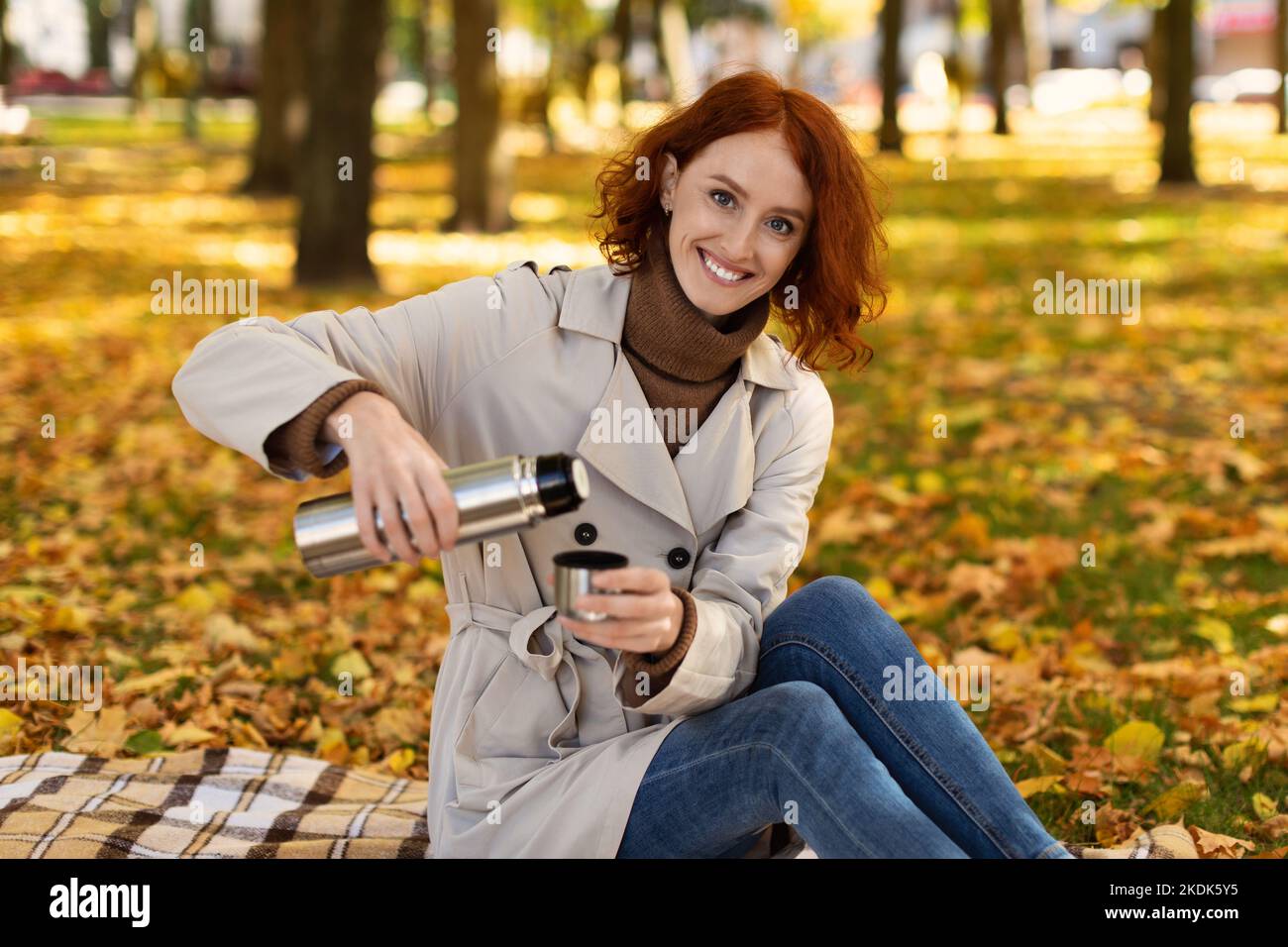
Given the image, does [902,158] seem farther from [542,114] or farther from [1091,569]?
[1091,569]

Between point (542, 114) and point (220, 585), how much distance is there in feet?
73.9

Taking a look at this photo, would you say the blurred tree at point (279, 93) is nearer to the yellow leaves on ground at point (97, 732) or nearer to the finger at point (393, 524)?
the yellow leaves on ground at point (97, 732)

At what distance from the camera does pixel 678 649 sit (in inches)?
95.1

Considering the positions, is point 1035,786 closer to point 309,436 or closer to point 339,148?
point 309,436

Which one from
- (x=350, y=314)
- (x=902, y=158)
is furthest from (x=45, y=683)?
(x=902, y=158)

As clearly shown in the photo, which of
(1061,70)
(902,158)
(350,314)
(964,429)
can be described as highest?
(1061,70)

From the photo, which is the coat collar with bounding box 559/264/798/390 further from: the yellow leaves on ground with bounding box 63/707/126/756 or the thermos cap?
the yellow leaves on ground with bounding box 63/707/126/756

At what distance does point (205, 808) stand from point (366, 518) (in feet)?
4.93

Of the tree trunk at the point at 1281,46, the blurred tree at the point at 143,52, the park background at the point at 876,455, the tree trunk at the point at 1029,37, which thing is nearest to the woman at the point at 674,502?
the park background at the point at 876,455

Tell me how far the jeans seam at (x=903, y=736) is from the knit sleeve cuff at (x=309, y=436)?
90 centimetres

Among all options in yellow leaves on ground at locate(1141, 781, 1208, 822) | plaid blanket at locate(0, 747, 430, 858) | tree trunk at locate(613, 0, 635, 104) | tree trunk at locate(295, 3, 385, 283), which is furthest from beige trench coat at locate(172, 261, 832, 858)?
tree trunk at locate(613, 0, 635, 104)

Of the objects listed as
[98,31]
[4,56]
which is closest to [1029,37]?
[4,56]

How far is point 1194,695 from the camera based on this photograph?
13.9 feet
